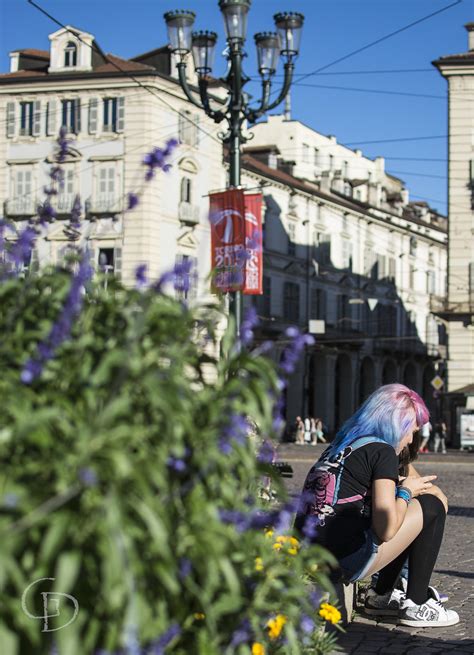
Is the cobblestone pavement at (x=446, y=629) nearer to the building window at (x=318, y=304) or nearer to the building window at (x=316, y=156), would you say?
the building window at (x=318, y=304)

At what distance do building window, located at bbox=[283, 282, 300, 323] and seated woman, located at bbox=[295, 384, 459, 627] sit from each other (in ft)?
173

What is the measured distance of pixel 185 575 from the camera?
3.04 metres

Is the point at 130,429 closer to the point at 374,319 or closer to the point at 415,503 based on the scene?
the point at 415,503

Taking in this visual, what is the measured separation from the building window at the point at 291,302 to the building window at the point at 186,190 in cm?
1086

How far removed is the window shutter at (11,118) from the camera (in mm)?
51156

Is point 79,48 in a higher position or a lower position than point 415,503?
higher

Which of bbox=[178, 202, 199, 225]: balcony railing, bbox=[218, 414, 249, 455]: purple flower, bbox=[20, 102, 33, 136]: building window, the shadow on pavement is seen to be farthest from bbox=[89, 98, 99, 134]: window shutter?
bbox=[218, 414, 249, 455]: purple flower

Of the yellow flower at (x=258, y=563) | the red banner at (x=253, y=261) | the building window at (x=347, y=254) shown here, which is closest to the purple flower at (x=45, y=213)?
the yellow flower at (x=258, y=563)

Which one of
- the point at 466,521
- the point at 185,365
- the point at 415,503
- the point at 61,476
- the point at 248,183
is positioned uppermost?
the point at 248,183

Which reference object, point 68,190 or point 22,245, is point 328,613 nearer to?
point 22,245

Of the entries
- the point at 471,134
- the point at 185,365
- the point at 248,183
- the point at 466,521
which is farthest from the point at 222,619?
the point at 248,183

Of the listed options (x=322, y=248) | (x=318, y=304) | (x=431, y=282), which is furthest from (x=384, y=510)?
(x=431, y=282)

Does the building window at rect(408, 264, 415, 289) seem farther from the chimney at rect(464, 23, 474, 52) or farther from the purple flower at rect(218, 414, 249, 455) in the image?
the purple flower at rect(218, 414, 249, 455)

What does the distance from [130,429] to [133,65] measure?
159 feet
